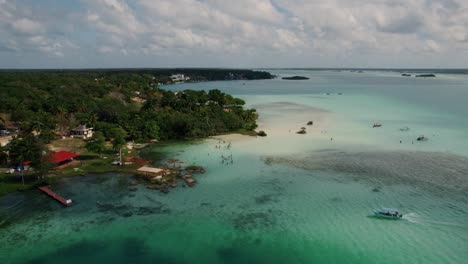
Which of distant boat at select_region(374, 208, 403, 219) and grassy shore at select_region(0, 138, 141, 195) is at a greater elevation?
grassy shore at select_region(0, 138, 141, 195)

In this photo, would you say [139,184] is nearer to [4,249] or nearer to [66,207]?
[66,207]

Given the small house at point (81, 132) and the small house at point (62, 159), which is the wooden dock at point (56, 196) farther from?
the small house at point (81, 132)

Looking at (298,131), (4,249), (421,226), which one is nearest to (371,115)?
(298,131)

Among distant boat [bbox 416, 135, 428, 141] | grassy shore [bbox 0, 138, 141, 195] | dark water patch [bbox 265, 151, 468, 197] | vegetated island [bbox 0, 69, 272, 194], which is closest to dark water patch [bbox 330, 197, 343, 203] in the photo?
dark water patch [bbox 265, 151, 468, 197]

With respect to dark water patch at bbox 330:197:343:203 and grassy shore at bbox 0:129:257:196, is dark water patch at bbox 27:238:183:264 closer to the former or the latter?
grassy shore at bbox 0:129:257:196

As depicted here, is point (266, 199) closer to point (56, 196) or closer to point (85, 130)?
point (56, 196)

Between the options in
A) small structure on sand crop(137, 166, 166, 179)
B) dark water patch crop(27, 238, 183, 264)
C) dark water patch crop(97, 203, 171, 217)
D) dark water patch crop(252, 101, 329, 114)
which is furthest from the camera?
dark water patch crop(252, 101, 329, 114)

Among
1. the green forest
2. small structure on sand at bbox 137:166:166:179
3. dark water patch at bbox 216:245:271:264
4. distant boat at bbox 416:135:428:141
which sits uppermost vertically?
the green forest
